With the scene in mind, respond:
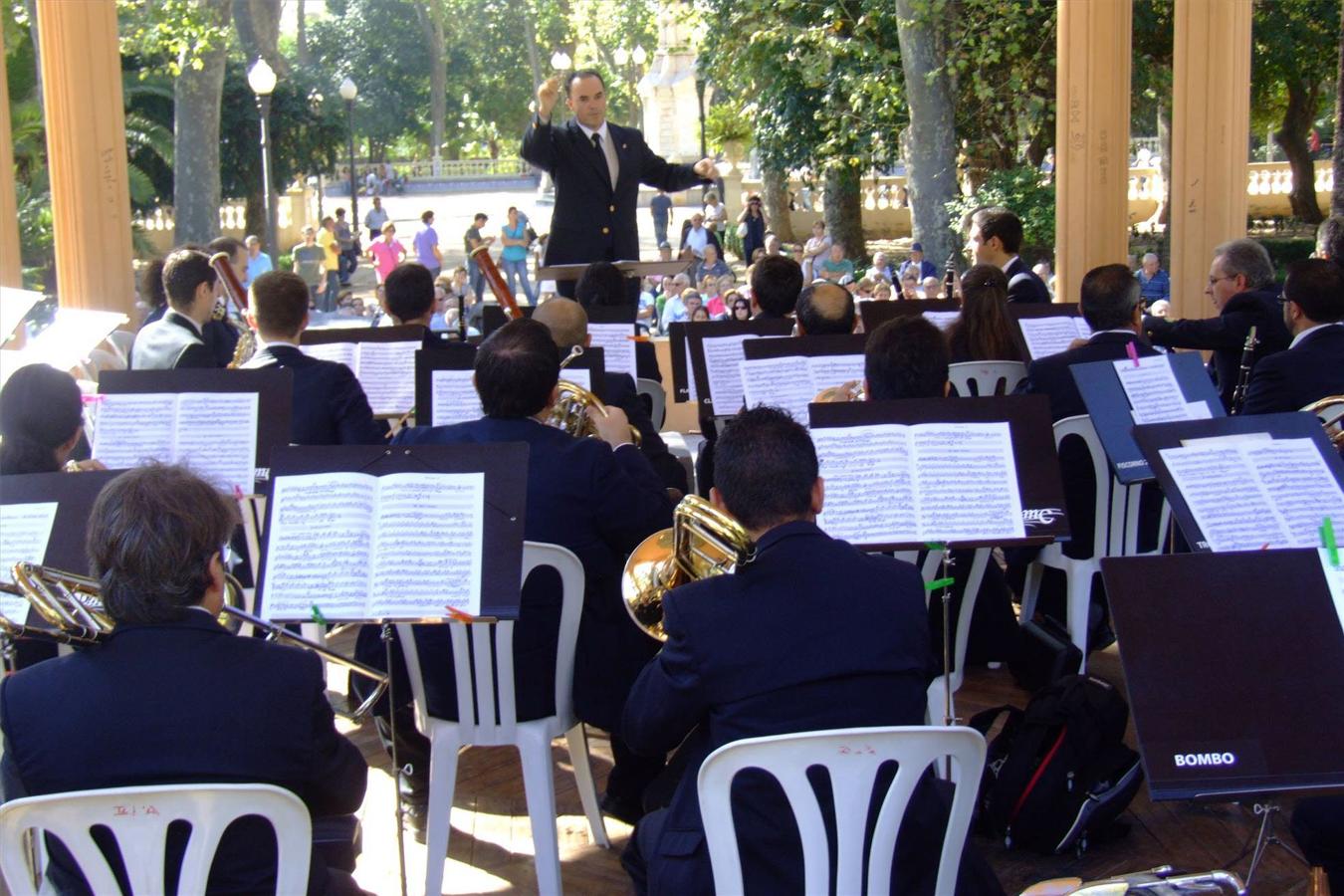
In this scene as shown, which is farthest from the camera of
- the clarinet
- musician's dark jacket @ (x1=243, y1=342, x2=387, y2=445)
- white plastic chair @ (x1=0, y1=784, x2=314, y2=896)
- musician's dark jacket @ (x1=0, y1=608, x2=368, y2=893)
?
the clarinet

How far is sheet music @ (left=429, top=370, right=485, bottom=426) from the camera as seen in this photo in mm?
4953

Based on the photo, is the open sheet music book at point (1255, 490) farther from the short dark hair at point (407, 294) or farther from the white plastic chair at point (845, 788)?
the short dark hair at point (407, 294)

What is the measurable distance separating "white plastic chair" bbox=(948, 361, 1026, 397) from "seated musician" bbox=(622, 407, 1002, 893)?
3.22 meters

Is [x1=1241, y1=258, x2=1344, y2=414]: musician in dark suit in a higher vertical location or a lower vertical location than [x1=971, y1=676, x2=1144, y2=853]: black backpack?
higher

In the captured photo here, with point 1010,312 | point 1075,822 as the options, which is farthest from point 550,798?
point 1010,312

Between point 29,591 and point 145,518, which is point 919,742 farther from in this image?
point 29,591

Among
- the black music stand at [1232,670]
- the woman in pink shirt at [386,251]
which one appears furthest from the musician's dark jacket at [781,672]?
the woman in pink shirt at [386,251]

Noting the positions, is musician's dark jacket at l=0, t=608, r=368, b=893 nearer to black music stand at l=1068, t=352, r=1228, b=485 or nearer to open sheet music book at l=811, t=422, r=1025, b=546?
open sheet music book at l=811, t=422, r=1025, b=546

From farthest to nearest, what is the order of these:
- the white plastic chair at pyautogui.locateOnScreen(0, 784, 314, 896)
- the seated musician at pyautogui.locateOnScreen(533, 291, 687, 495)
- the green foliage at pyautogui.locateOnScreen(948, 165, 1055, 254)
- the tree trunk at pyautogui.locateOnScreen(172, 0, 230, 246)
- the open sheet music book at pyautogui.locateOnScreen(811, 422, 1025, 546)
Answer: the tree trunk at pyautogui.locateOnScreen(172, 0, 230, 246) → the green foliage at pyautogui.locateOnScreen(948, 165, 1055, 254) → the seated musician at pyautogui.locateOnScreen(533, 291, 687, 495) → the open sheet music book at pyautogui.locateOnScreen(811, 422, 1025, 546) → the white plastic chair at pyautogui.locateOnScreen(0, 784, 314, 896)

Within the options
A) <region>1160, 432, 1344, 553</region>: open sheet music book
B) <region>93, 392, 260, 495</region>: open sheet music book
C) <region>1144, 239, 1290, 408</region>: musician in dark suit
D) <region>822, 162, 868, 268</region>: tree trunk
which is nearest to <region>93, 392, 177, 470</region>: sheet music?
<region>93, 392, 260, 495</region>: open sheet music book

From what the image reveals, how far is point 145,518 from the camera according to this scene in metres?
2.47

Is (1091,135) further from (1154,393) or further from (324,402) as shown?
(324,402)

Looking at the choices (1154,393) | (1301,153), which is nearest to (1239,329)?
(1154,393)

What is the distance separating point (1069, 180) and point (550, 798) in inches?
232
